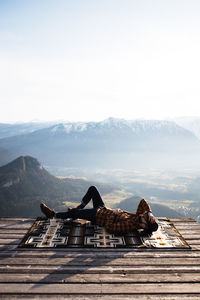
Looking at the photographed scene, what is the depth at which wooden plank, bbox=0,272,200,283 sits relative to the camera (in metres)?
3.71

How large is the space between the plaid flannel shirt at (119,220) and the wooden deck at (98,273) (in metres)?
0.72

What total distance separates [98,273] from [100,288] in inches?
15.5

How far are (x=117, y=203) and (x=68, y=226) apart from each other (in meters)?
88.2

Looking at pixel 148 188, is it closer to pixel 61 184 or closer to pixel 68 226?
pixel 61 184

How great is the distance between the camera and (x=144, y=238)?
210 inches

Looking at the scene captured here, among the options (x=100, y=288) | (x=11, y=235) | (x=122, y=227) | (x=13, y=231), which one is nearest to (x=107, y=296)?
(x=100, y=288)

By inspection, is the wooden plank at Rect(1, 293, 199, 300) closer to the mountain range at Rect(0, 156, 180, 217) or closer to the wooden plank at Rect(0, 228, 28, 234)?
the wooden plank at Rect(0, 228, 28, 234)

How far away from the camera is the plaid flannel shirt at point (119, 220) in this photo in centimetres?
545

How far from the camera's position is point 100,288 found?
354 cm

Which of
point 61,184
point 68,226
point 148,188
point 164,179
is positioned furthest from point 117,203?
point 164,179

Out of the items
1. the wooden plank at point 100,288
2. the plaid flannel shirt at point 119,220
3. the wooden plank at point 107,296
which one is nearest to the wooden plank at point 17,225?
the plaid flannel shirt at point 119,220

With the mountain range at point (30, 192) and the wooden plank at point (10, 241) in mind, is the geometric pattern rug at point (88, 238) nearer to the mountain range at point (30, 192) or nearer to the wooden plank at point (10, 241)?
the wooden plank at point (10, 241)

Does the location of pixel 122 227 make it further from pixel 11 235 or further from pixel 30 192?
pixel 30 192

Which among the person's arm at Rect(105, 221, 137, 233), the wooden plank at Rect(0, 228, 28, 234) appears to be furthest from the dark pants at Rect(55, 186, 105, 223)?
the wooden plank at Rect(0, 228, 28, 234)
